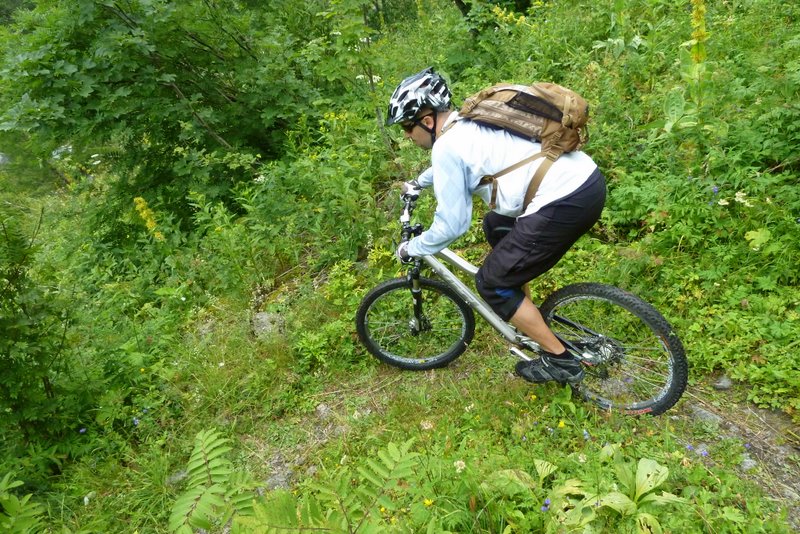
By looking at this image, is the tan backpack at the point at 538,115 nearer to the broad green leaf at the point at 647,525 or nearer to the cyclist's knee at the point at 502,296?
the cyclist's knee at the point at 502,296

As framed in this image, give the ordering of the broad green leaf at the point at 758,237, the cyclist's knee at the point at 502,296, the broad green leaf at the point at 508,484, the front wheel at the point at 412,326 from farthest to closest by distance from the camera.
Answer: the front wheel at the point at 412,326
the broad green leaf at the point at 758,237
the cyclist's knee at the point at 502,296
the broad green leaf at the point at 508,484

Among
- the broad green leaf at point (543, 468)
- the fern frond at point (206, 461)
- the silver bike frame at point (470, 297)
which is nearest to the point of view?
the fern frond at point (206, 461)

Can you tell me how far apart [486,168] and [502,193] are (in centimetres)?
20

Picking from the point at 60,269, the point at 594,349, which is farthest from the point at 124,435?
the point at 60,269

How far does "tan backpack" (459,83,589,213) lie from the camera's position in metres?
2.47

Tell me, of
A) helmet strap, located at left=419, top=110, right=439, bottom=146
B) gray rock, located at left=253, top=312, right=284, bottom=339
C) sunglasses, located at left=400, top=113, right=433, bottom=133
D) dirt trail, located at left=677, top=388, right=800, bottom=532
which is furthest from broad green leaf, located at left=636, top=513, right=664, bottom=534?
gray rock, located at left=253, top=312, right=284, bottom=339

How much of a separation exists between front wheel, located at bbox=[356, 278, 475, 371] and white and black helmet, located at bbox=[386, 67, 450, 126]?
1348 mm

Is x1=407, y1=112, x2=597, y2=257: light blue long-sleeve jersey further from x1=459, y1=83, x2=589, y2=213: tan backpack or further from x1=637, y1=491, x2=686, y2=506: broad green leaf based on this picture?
x1=637, y1=491, x2=686, y2=506: broad green leaf

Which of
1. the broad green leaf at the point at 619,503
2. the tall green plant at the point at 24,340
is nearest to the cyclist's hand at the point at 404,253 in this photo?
the broad green leaf at the point at 619,503

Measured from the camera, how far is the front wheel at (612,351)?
3.07 m

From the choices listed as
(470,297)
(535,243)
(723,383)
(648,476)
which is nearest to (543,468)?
(648,476)

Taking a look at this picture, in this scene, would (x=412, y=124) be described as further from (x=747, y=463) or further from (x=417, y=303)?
(x=747, y=463)

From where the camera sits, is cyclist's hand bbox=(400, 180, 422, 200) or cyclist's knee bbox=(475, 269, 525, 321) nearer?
cyclist's knee bbox=(475, 269, 525, 321)

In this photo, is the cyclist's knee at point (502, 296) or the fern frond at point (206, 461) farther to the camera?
the cyclist's knee at point (502, 296)
